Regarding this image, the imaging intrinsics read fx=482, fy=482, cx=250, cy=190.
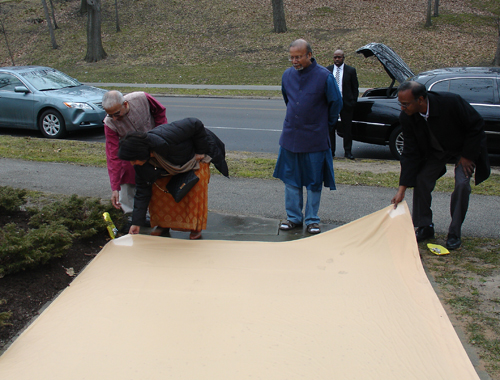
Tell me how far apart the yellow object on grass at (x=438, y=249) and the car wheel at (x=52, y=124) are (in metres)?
8.44

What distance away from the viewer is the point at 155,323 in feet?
10.7

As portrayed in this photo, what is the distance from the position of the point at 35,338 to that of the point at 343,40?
25905mm

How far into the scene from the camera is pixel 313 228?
504 cm

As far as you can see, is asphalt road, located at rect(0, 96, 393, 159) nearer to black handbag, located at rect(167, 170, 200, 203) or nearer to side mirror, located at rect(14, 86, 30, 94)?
side mirror, located at rect(14, 86, 30, 94)

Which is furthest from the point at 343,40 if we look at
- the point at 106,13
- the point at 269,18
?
the point at 106,13

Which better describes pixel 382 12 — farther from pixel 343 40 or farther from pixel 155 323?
pixel 155 323

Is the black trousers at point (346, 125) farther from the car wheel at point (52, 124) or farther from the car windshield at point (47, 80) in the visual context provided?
the car windshield at point (47, 80)

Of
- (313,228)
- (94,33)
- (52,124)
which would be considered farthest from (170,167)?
(94,33)

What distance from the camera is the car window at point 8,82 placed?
1093cm

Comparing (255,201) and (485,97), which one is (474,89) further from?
(255,201)

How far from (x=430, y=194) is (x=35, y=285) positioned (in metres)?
3.65

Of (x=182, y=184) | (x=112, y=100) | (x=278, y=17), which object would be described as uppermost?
(x=278, y=17)

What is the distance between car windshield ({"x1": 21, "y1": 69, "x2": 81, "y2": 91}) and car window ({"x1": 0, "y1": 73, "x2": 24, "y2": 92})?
8.6 inches

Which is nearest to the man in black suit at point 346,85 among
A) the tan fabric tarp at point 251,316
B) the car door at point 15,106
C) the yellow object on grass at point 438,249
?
the yellow object on grass at point 438,249
